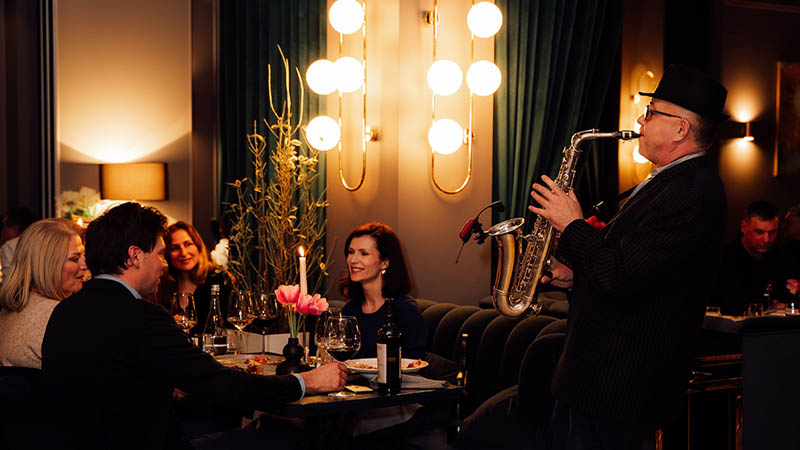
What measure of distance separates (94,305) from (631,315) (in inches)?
56.0

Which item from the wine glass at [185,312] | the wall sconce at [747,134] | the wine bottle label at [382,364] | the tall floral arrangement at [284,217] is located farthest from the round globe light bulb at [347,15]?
the wall sconce at [747,134]

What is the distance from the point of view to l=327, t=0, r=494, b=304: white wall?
17.5ft

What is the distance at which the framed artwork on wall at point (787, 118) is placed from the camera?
788cm

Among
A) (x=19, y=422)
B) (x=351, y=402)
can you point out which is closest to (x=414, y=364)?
(x=351, y=402)

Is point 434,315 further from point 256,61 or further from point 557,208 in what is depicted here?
point 256,61

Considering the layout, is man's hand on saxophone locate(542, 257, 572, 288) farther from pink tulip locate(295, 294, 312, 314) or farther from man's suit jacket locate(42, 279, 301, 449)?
man's suit jacket locate(42, 279, 301, 449)

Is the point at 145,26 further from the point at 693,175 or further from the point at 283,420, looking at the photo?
the point at 693,175

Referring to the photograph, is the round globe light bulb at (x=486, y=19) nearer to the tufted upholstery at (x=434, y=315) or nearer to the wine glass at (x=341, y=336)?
the tufted upholstery at (x=434, y=315)

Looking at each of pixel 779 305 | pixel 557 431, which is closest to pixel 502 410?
pixel 557 431

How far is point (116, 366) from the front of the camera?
212cm

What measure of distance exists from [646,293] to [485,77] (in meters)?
2.75

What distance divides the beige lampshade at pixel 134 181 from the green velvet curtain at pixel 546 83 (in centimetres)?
360

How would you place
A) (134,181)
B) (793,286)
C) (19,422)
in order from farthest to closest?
1. (134,181)
2. (793,286)
3. (19,422)

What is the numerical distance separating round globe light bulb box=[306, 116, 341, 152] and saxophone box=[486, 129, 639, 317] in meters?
2.54
